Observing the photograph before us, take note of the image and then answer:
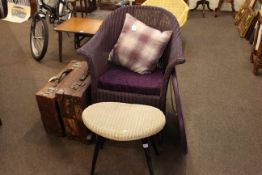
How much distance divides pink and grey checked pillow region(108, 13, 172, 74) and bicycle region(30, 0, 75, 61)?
1.39m

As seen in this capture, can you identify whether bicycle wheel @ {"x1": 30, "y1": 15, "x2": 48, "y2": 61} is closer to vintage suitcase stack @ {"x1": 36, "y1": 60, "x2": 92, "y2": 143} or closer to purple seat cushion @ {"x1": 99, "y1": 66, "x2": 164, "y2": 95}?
vintage suitcase stack @ {"x1": 36, "y1": 60, "x2": 92, "y2": 143}

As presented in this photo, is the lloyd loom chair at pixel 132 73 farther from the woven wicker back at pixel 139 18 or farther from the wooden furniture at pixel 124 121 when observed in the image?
the wooden furniture at pixel 124 121

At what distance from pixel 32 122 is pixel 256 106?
1.91m

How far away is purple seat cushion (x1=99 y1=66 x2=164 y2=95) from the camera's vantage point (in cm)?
168

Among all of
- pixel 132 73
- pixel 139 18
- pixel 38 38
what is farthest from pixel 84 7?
pixel 132 73

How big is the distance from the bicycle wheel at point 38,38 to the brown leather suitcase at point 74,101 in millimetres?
1276

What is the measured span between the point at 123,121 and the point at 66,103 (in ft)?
1.68

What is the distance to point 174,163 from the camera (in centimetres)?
171

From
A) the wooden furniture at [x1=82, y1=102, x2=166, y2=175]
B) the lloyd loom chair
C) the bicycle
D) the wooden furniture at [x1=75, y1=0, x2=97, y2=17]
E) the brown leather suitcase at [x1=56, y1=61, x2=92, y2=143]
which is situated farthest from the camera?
the wooden furniture at [x1=75, y1=0, x2=97, y2=17]

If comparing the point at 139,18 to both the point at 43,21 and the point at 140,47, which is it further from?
the point at 43,21

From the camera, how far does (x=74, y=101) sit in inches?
66.3

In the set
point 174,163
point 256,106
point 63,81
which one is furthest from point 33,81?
point 256,106

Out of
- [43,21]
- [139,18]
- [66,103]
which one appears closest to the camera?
[66,103]

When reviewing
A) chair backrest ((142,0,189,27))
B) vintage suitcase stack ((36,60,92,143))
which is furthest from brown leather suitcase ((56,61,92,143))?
chair backrest ((142,0,189,27))
